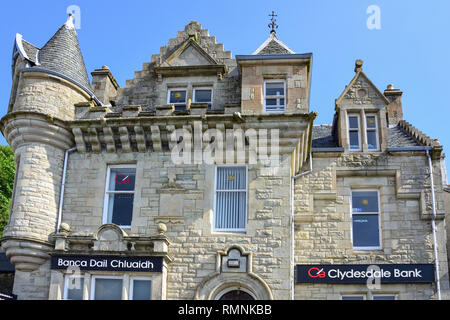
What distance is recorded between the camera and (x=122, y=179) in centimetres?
1903

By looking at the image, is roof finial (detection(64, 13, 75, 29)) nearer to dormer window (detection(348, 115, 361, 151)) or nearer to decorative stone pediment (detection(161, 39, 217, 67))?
decorative stone pediment (detection(161, 39, 217, 67))

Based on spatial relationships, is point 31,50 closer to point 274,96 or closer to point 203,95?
point 203,95

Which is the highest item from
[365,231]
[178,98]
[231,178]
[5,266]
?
[178,98]

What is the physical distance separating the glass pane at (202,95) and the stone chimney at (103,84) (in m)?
3.27

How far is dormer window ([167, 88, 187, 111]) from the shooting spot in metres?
20.3

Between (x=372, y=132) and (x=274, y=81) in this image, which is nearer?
(x=274, y=81)

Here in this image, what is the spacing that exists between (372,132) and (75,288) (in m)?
11.1

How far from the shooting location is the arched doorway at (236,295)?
1708 centimetres

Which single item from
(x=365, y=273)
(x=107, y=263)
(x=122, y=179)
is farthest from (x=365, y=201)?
(x=107, y=263)

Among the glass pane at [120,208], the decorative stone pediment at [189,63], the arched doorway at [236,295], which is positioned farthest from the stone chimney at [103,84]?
the arched doorway at [236,295]

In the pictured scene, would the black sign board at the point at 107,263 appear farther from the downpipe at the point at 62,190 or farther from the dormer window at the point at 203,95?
the dormer window at the point at 203,95

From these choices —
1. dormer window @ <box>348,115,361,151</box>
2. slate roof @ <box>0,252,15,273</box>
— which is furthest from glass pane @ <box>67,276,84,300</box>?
dormer window @ <box>348,115,361,151</box>

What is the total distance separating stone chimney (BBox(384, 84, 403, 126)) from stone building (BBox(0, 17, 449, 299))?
245 cm
